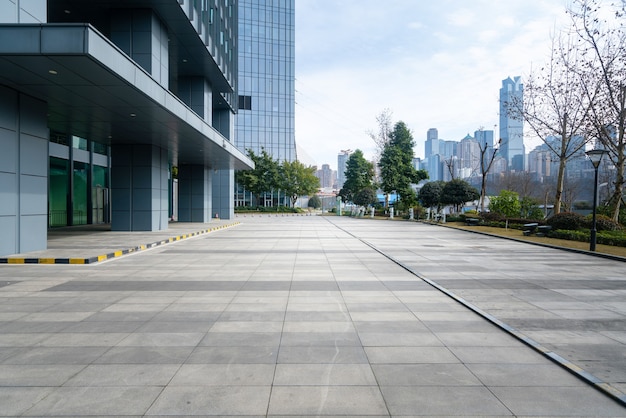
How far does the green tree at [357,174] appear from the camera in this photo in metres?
62.9

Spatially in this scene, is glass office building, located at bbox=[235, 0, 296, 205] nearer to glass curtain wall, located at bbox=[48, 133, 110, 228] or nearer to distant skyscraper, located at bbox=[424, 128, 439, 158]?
glass curtain wall, located at bbox=[48, 133, 110, 228]

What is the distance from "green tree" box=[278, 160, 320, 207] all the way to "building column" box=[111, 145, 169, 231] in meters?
41.5

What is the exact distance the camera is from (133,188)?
22375 millimetres

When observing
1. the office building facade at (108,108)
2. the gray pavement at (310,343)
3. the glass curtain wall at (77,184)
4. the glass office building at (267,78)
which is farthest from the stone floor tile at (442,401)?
the glass office building at (267,78)

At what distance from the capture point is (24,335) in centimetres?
545

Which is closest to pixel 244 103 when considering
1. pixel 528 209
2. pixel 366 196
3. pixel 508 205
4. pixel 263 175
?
pixel 263 175

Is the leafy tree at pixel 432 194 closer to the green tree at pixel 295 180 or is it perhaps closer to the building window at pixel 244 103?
the green tree at pixel 295 180

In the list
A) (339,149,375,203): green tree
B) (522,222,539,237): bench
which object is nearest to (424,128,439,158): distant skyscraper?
(339,149,375,203): green tree

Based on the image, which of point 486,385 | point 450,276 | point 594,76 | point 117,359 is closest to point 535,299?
point 450,276

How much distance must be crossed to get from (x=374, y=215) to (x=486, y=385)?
5369 centimetres

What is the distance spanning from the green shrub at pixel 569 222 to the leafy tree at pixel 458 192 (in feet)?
51.2

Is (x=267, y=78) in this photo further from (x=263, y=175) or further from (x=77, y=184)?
(x=77, y=184)

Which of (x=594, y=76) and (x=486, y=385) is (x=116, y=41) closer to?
(x=486, y=385)

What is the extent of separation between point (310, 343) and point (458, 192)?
35.5 meters
